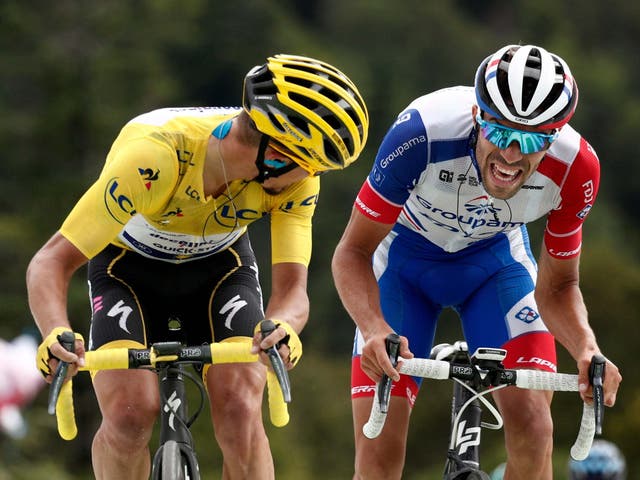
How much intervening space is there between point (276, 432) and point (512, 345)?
28.2m

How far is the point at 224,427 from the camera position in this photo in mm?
8219

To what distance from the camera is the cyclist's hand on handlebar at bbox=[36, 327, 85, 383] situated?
7.32 m

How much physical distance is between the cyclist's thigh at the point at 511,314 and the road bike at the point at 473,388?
0.87 feet

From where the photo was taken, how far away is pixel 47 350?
24.3ft

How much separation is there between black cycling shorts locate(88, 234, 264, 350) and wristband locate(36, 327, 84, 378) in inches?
44.1

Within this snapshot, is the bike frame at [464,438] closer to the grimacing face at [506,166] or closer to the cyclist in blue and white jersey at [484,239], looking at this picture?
the cyclist in blue and white jersey at [484,239]

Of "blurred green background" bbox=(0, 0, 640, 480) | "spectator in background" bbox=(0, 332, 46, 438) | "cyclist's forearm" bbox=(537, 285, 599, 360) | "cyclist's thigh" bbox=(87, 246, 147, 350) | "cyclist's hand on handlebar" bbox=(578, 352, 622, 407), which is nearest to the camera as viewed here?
"cyclist's hand on handlebar" bbox=(578, 352, 622, 407)

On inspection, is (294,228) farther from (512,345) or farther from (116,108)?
(116,108)

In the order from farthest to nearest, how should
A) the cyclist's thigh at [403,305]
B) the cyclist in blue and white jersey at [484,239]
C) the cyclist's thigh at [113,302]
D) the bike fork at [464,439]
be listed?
the cyclist's thigh at [403,305], the cyclist's thigh at [113,302], the bike fork at [464,439], the cyclist in blue and white jersey at [484,239]

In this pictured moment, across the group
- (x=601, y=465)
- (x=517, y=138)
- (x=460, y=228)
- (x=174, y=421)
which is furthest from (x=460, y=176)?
(x=601, y=465)

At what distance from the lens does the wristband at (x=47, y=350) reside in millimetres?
7398

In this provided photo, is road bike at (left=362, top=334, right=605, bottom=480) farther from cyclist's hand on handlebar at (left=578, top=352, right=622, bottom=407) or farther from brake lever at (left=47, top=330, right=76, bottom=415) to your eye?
brake lever at (left=47, top=330, right=76, bottom=415)

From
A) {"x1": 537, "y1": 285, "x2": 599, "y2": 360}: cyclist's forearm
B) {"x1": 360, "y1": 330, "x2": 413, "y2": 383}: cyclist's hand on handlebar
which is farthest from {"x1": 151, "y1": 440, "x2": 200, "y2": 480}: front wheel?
{"x1": 537, "y1": 285, "x2": 599, "y2": 360}: cyclist's forearm

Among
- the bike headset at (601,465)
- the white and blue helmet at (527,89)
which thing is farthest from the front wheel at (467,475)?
the bike headset at (601,465)
